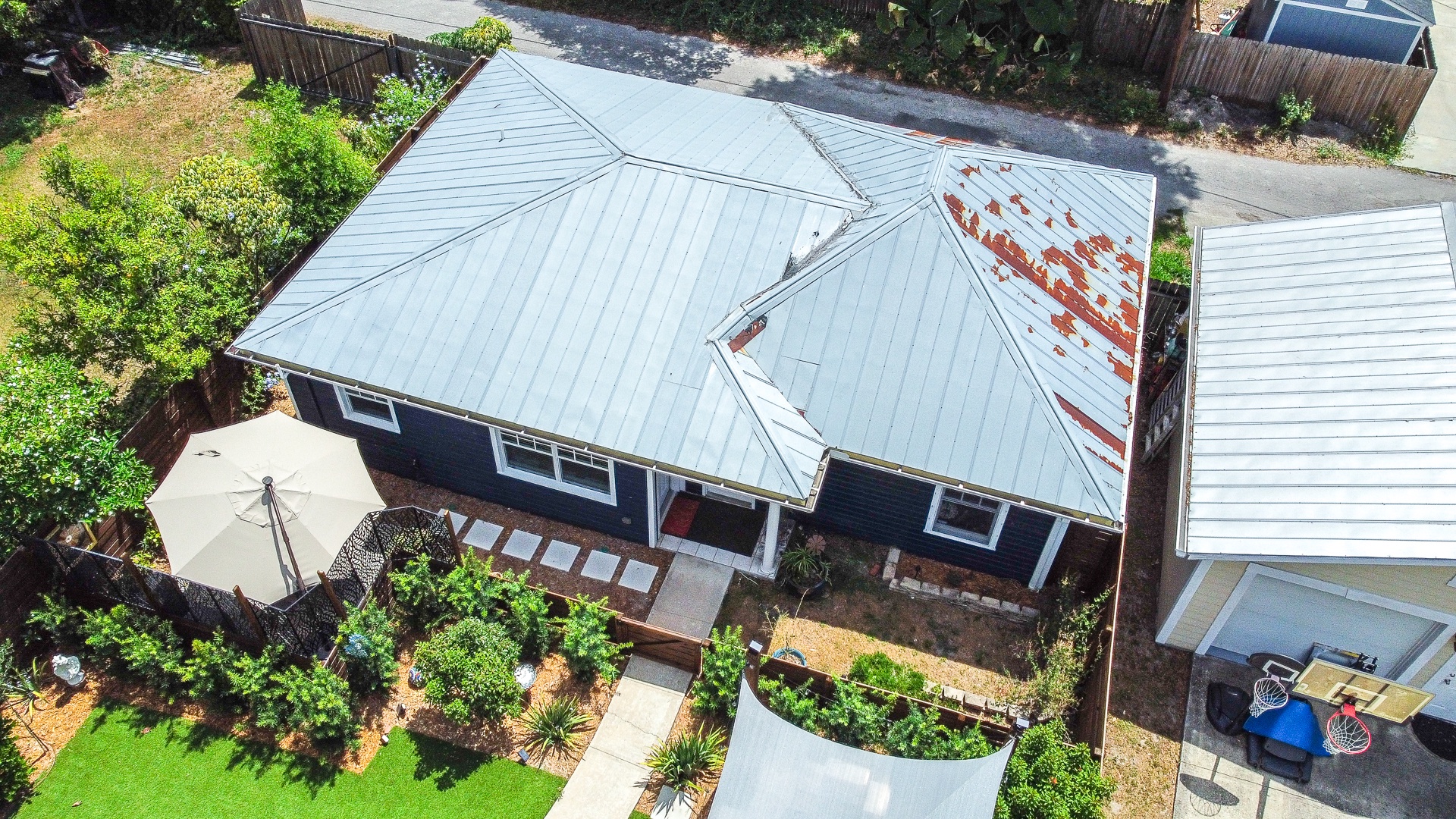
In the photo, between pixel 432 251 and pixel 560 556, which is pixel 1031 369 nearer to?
pixel 560 556

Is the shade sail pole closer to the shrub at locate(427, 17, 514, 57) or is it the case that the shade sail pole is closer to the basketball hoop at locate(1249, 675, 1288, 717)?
the basketball hoop at locate(1249, 675, 1288, 717)

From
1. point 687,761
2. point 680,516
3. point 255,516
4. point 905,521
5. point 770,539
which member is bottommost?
point 687,761

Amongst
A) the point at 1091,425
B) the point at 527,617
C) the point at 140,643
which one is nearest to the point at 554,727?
the point at 527,617

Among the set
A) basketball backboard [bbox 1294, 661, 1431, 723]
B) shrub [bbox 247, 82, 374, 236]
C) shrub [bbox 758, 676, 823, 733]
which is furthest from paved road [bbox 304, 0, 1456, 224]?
shrub [bbox 758, 676, 823, 733]

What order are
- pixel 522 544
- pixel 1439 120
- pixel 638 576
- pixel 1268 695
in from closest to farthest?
pixel 1268 695
pixel 638 576
pixel 522 544
pixel 1439 120

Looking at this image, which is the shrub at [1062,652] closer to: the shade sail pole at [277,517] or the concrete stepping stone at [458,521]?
the concrete stepping stone at [458,521]

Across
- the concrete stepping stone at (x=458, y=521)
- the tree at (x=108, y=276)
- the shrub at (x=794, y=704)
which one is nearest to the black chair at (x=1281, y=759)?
the shrub at (x=794, y=704)
